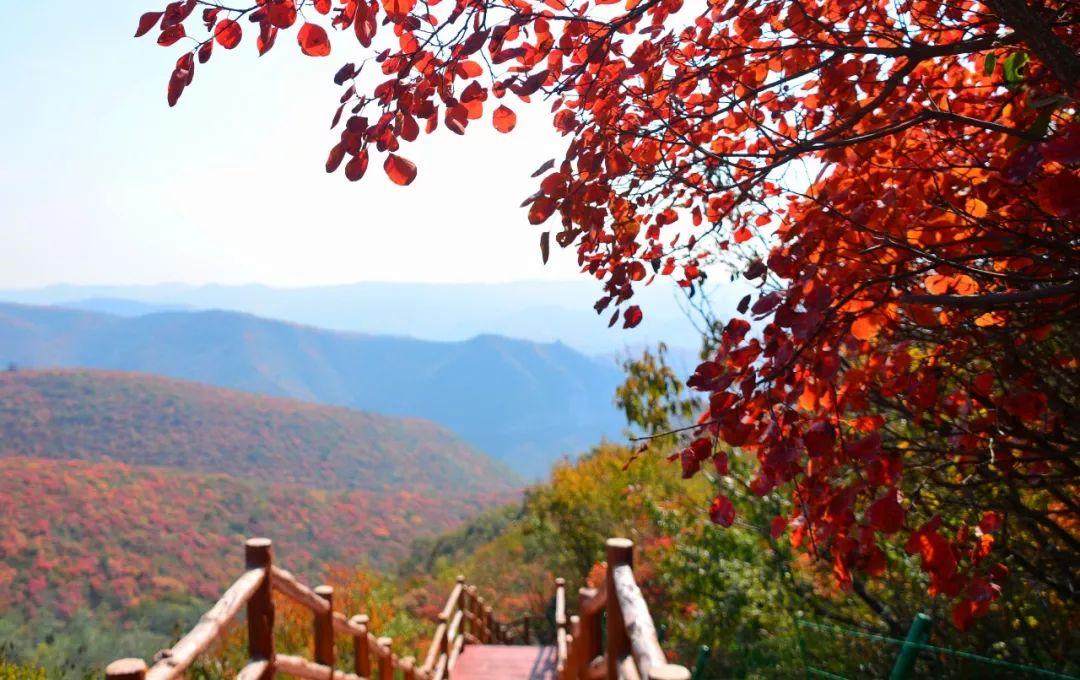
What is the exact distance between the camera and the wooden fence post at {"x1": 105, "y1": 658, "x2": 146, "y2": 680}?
193 centimetres

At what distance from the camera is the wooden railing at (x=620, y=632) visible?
5.81 ft

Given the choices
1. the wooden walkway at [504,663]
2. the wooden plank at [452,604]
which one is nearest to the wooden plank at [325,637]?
the wooden plank at [452,604]

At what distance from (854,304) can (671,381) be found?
2.61 meters

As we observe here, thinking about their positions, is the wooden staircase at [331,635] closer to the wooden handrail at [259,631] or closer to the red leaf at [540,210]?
the wooden handrail at [259,631]

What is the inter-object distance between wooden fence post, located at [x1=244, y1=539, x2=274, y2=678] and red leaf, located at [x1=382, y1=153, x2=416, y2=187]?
6.23 feet

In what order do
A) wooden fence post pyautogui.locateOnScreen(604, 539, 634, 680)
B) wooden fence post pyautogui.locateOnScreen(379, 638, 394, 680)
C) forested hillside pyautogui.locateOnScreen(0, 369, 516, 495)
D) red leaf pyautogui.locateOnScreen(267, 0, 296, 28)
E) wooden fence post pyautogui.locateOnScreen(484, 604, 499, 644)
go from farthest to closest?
forested hillside pyautogui.locateOnScreen(0, 369, 516, 495), wooden fence post pyautogui.locateOnScreen(484, 604, 499, 644), wooden fence post pyautogui.locateOnScreen(379, 638, 394, 680), wooden fence post pyautogui.locateOnScreen(604, 539, 634, 680), red leaf pyautogui.locateOnScreen(267, 0, 296, 28)

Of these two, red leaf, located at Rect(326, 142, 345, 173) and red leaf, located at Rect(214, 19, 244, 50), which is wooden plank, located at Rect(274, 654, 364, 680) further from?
red leaf, located at Rect(214, 19, 244, 50)

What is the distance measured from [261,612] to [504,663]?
7070 millimetres

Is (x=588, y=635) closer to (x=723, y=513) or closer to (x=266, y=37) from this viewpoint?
(x=723, y=513)

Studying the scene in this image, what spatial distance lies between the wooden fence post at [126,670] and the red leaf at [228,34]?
59.8 inches

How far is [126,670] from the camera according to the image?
1945 millimetres

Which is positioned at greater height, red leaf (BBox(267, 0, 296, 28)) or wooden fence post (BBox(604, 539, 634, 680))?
red leaf (BBox(267, 0, 296, 28))

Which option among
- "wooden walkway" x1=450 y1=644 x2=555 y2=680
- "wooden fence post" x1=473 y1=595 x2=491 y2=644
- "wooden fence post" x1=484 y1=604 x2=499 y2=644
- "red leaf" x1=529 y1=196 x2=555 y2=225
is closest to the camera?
"red leaf" x1=529 y1=196 x2=555 y2=225

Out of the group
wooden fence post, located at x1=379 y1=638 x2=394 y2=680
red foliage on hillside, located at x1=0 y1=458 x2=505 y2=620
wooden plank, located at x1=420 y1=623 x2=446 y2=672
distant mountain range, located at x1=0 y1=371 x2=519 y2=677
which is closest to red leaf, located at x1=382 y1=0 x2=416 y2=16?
wooden fence post, located at x1=379 y1=638 x2=394 y2=680
